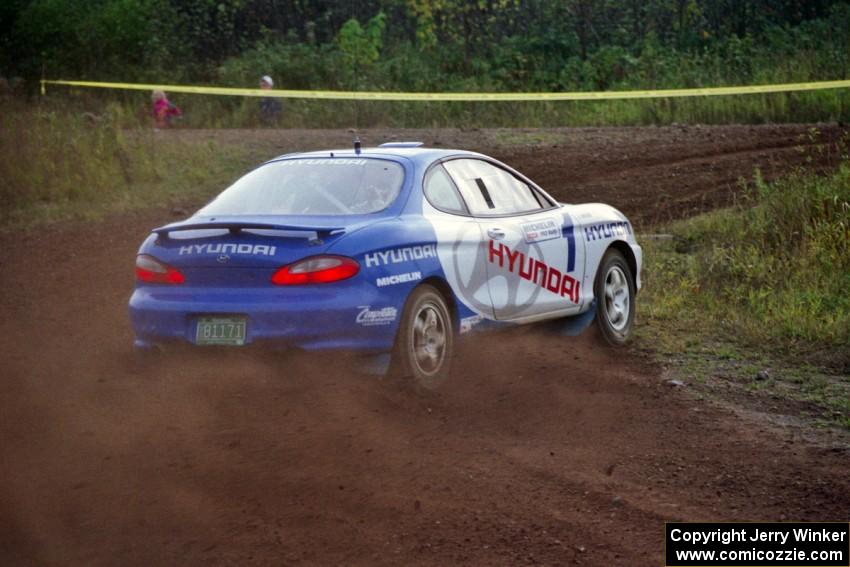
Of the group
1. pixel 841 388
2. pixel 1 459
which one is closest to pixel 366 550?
pixel 1 459

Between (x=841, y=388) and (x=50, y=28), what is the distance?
23579 millimetres

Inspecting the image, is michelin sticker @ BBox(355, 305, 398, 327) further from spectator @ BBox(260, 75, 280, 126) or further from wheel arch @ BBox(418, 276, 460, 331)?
spectator @ BBox(260, 75, 280, 126)

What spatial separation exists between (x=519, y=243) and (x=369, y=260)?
1612 millimetres

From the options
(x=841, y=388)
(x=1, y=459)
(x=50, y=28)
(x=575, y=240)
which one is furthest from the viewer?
(x=50, y=28)

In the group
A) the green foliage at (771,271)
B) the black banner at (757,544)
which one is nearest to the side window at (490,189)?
the green foliage at (771,271)

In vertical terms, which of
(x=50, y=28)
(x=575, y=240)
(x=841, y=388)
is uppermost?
(x=50, y=28)

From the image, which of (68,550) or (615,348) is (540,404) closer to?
(615,348)

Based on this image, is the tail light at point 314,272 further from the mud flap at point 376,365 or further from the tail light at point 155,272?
the tail light at point 155,272

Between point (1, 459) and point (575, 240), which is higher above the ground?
point (575, 240)

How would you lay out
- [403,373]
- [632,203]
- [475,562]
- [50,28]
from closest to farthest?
[475,562] < [403,373] < [632,203] < [50,28]

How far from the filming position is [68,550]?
5.27 meters

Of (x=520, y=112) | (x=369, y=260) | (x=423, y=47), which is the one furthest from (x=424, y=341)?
(x=423, y=47)

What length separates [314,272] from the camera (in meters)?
7.52

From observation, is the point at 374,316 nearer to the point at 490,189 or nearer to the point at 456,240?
the point at 456,240
